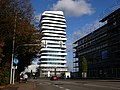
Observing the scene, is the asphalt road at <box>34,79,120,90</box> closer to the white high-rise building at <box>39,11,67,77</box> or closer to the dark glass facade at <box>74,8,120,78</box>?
the dark glass facade at <box>74,8,120,78</box>

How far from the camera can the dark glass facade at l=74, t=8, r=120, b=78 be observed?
104875 millimetres

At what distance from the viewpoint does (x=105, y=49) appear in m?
115

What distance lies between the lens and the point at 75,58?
170 m

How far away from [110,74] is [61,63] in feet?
295

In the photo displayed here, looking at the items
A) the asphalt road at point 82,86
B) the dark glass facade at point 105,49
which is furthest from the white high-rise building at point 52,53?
the asphalt road at point 82,86

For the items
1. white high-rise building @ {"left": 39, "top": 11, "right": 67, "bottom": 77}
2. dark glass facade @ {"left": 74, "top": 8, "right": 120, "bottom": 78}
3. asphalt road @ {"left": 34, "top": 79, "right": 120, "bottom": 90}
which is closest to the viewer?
asphalt road @ {"left": 34, "top": 79, "right": 120, "bottom": 90}

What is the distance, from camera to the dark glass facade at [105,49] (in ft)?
344

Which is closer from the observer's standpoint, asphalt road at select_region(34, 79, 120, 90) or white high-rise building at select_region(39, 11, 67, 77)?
asphalt road at select_region(34, 79, 120, 90)

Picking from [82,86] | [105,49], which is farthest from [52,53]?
[82,86]

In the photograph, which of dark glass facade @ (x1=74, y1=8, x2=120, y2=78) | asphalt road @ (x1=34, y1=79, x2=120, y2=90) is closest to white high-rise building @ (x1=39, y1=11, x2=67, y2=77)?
dark glass facade @ (x1=74, y1=8, x2=120, y2=78)

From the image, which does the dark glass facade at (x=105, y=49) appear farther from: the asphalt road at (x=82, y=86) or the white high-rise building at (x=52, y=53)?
the asphalt road at (x=82, y=86)

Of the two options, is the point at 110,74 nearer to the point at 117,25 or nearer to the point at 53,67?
the point at 117,25

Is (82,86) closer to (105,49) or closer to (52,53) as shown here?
(105,49)

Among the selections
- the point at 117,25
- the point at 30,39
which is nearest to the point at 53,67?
the point at 117,25
